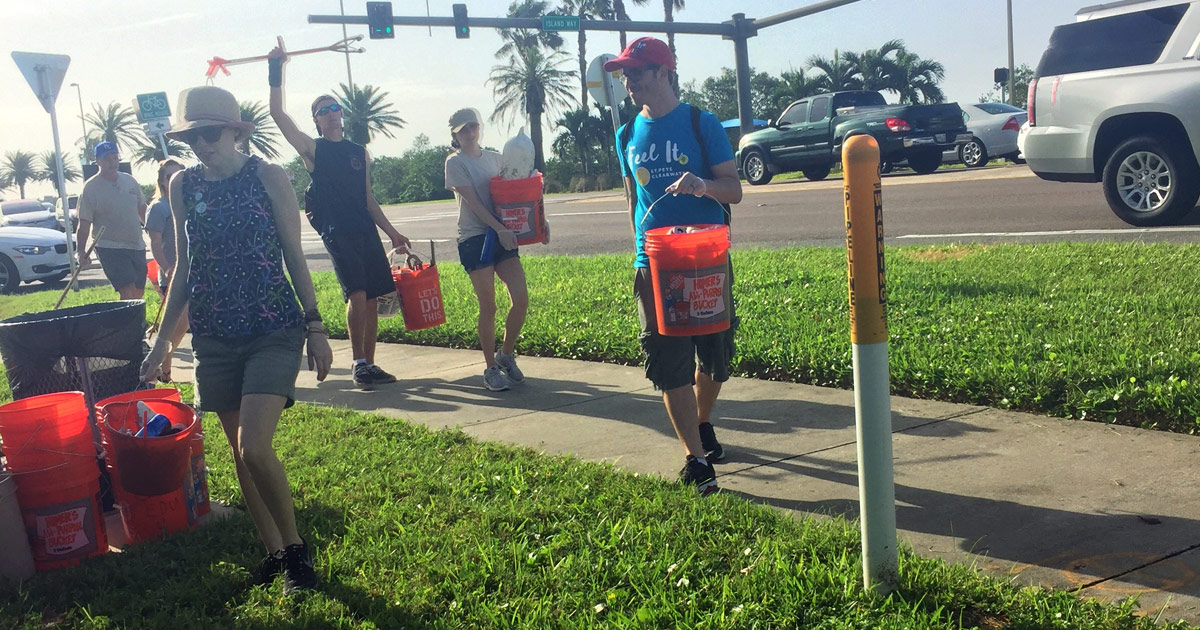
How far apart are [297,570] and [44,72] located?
12.5 metres

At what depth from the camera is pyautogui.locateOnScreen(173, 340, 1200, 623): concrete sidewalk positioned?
134 inches

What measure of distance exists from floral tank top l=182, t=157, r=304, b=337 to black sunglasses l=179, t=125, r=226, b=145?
157mm

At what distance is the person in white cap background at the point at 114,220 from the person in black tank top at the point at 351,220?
8.99 ft

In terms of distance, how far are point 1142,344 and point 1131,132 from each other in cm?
575

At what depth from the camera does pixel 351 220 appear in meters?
7.12

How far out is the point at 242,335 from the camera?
3.80 meters

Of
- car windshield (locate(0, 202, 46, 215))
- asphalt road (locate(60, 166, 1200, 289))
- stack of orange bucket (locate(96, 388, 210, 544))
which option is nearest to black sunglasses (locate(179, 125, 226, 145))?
stack of orange bucket (locate(96, 388, 210, 544))

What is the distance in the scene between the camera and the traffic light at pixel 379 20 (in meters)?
26.0

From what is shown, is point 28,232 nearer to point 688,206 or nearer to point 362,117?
point 688,206

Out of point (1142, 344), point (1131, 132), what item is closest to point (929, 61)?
point (1131, 132)

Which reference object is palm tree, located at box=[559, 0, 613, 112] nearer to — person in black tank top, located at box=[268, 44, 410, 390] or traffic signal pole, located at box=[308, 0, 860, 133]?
traffic signal pole, located at box=[308, 0, 860, 133]

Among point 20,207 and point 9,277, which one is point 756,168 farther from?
point 20,207

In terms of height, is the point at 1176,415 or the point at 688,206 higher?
the point at 688,206

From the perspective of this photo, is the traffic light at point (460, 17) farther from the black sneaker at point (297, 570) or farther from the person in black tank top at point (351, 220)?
the black sneaker at point (297, 570)
